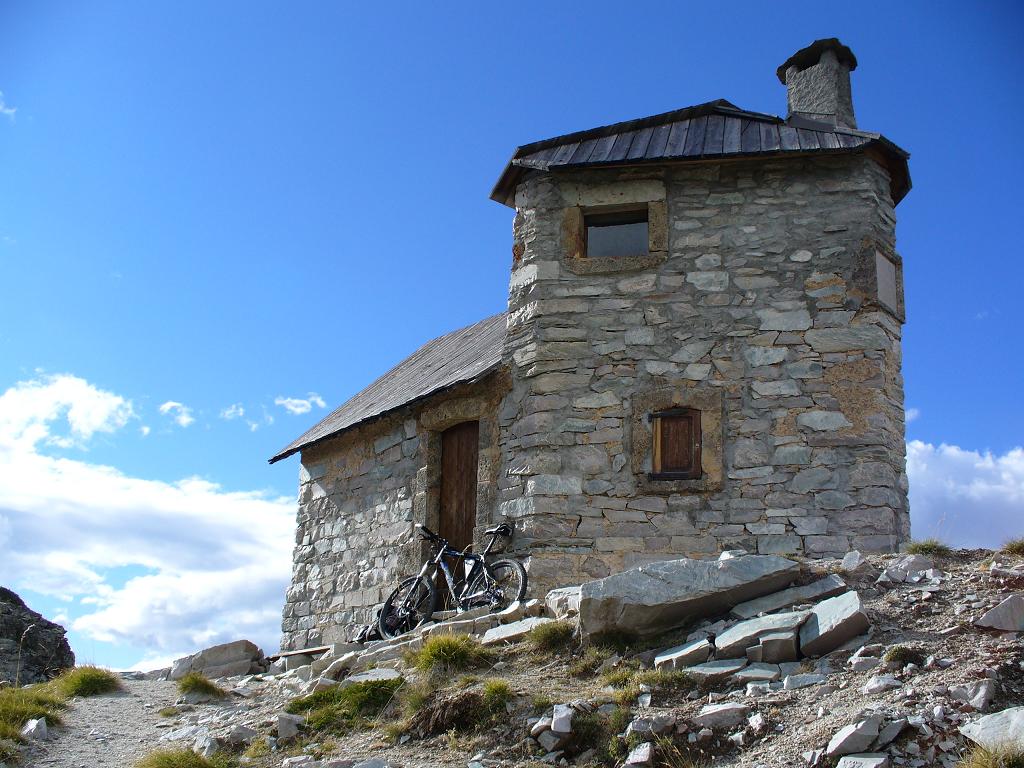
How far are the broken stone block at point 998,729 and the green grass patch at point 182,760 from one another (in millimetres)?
4564

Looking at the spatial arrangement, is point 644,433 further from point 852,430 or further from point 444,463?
point 444,463

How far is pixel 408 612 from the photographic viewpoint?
11.5 metres

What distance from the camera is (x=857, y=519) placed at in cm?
1049

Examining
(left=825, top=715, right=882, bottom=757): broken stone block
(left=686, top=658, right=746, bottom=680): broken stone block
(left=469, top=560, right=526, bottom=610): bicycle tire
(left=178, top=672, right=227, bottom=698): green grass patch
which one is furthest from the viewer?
(left=469, top=560, right=526, bottom=610): bicycle tire

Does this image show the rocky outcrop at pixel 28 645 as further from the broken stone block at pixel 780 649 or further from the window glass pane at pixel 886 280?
the window glass pane at pixel 886 280

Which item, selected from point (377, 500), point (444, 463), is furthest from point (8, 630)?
point (444, 463)

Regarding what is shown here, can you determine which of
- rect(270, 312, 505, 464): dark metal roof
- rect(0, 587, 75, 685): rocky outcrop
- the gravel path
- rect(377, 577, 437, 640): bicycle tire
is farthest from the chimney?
rect(0, 587, 75, 685): rocky outcrop

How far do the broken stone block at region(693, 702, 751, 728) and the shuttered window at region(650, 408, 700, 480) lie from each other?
466cm

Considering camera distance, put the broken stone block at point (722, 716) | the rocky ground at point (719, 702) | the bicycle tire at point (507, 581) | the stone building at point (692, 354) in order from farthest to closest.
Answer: the stone building at point (692, 354), the bicycle tire at point (507, 581), the broken stone block at point (722, 716), the rocky ground at point (719, 702)

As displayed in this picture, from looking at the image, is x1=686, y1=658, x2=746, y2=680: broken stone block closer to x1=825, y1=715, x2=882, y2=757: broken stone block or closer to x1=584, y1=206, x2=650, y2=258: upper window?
x1=825, y1=715, x2=882, y2=757: broken stone block

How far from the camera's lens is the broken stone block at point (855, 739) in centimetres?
572

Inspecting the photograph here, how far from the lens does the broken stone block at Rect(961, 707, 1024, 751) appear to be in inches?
215

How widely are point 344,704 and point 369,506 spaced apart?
20.3 ft

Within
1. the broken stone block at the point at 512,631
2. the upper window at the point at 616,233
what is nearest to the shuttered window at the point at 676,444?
the upper window at the point at 616,233
